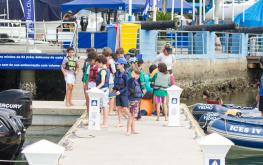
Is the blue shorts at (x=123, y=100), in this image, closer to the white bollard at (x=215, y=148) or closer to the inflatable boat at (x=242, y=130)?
the inflatable boat at (x=242, y=130)

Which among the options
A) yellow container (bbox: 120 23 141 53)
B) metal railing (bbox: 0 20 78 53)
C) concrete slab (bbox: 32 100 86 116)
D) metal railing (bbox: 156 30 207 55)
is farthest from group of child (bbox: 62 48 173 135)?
metal railing (bbox: 156 30 207 55)

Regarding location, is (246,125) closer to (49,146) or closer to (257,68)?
(49,146)

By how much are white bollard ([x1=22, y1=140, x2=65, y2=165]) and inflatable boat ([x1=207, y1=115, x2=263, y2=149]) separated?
809cm

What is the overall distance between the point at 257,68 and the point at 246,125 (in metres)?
21.0

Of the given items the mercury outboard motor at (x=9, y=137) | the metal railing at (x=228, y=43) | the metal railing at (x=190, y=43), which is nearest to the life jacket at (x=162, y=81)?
the mercury outboard motor at (x=9, y=137)

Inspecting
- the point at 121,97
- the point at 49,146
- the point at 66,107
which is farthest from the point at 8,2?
the point at 49,146

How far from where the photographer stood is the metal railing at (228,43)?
34531 mm

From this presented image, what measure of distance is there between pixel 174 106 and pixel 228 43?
65.4 feet

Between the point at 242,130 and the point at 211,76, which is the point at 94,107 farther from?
the point at 211,76

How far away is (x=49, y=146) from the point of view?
309 inches

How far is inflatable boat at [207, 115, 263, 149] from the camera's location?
15.2 metres

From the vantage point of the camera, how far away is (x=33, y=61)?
22.3 m

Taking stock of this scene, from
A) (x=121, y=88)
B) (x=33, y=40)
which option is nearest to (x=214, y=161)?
(x=121, y=88)

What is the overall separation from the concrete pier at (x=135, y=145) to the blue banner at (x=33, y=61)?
6.06 m
